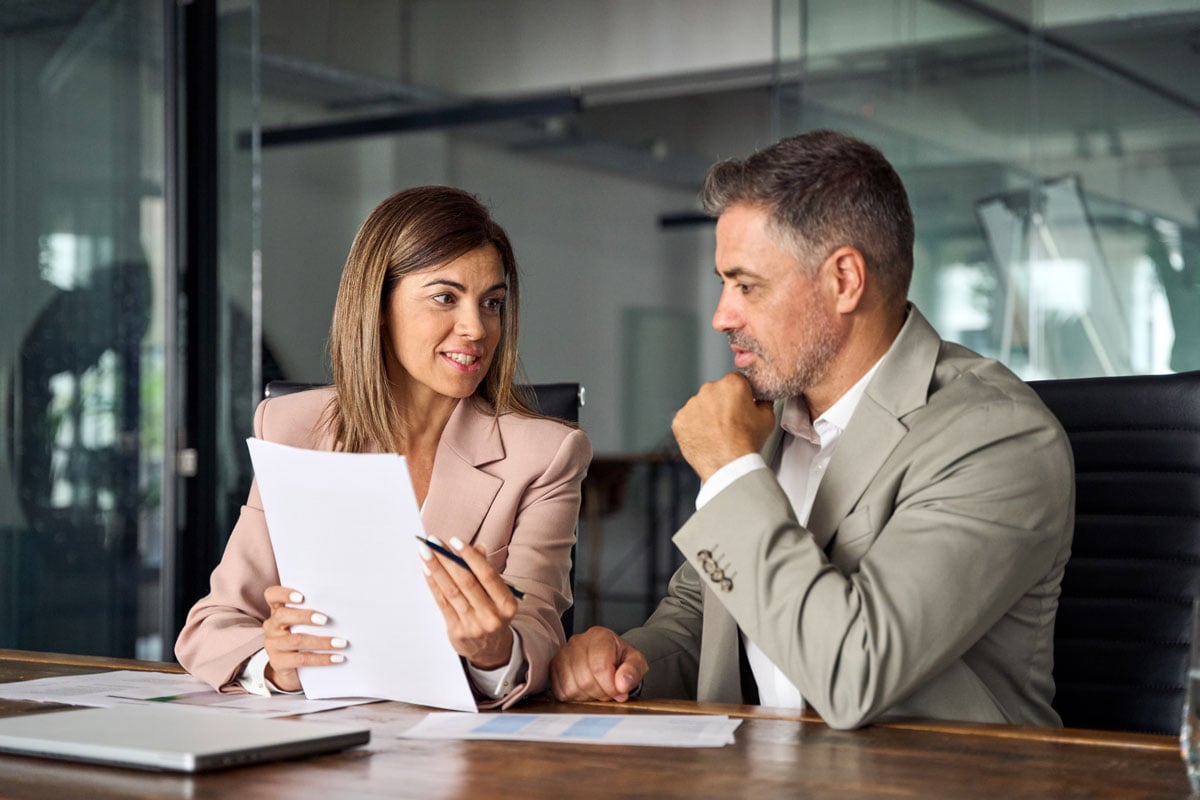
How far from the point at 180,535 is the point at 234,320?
2.04ft

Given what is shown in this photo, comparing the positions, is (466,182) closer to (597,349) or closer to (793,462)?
(597,349)

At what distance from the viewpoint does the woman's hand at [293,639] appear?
145 cm

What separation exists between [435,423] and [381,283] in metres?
0.23

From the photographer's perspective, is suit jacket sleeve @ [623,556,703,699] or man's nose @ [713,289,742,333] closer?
man's nose @ [713,289,742,333]

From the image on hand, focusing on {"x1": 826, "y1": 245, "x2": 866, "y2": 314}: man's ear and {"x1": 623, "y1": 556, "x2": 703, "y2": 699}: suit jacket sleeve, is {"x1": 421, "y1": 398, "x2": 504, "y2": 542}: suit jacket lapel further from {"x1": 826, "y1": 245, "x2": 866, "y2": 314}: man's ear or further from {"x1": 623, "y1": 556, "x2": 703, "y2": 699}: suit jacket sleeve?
{"x1": 826, "y1": 245, "x2": 866, "y2": 314}: man's ear

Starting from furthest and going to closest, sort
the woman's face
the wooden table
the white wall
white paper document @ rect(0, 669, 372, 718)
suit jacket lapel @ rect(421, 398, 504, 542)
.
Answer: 1. the white wall
2. the woman's face
3. suit jacket lapel @ rect(421, 398, 504, 542)
4. white paper document @ rect(0, 669, 372, 718)
5. the wooden table

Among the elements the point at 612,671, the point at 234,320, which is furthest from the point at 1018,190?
the point at 612,671

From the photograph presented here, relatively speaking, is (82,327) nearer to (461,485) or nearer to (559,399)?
(559,399)

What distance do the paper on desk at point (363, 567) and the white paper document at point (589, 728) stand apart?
0.07 m

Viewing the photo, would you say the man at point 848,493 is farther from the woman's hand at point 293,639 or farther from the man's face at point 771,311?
the woman's hand at point 293,639

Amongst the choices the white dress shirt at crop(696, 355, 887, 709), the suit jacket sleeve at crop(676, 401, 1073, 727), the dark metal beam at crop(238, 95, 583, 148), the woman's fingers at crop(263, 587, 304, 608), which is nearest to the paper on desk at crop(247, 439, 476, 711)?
the woman's fingers at crop(263, 587, 304, 608)

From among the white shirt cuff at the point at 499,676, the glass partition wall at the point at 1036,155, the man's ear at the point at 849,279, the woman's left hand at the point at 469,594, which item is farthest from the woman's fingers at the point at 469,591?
the glass partition wall at the point at 1036,155

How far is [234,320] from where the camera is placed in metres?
3.88

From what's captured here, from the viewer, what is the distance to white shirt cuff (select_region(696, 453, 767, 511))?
1.46 meters
